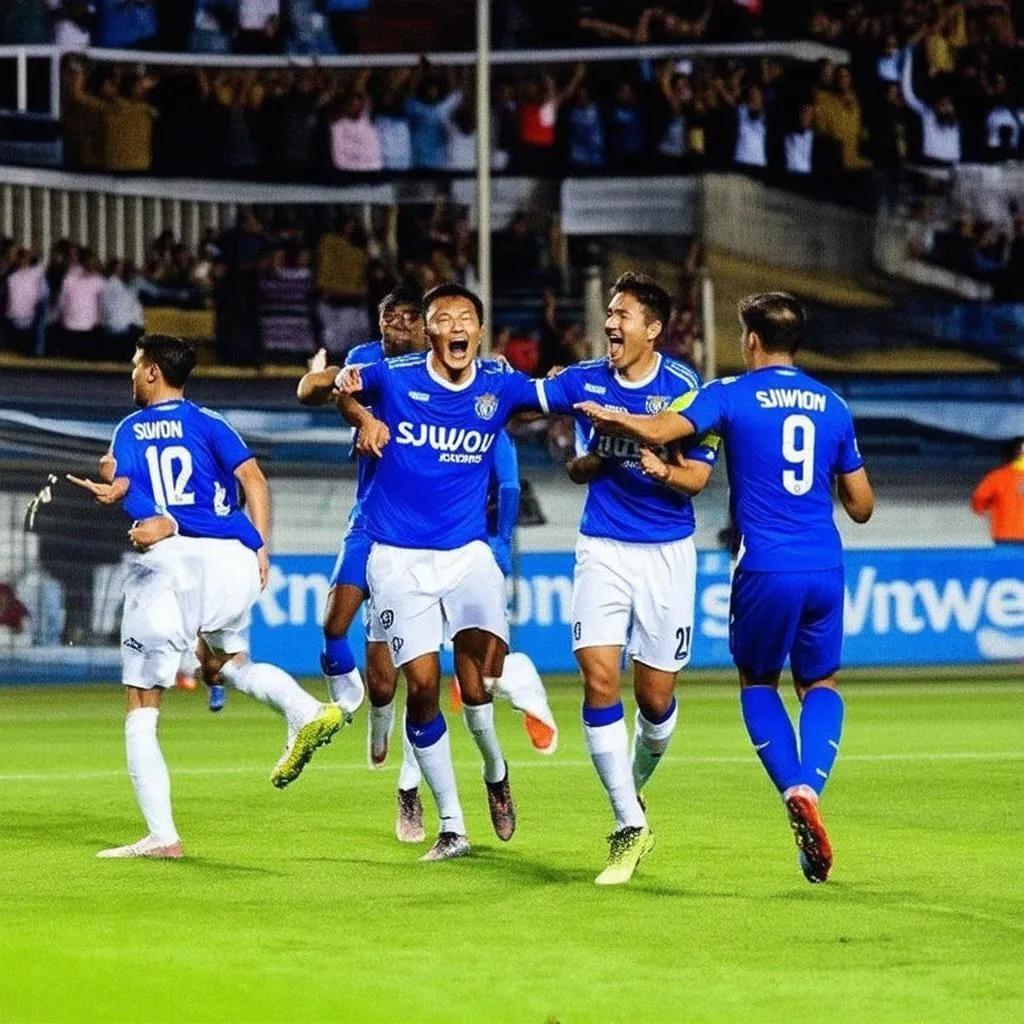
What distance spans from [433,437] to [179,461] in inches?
41.3

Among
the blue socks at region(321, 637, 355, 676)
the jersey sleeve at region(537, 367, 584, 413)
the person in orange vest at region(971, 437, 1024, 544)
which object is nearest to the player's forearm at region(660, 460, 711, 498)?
the jersey sleeve at region(537, 367, 584, 413)

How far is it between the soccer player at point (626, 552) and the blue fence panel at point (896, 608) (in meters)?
11.3

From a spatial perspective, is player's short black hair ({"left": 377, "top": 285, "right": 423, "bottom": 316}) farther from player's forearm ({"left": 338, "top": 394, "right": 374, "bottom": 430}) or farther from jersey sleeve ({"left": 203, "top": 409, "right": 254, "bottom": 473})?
player's forearm ({"left": 338, "top": 394, "right": 374, "bottom": 430})

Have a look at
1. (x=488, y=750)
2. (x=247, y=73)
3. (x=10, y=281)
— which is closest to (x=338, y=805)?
(x=488, y=750)

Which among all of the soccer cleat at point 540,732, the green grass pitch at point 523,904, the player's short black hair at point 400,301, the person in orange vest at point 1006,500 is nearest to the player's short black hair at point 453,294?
the player's short black hair at point 400,301

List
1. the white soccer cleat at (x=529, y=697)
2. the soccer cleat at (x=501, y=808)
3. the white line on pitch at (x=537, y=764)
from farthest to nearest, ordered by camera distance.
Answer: the white line on pitch at (x=537, y=764) → the white soccer cleat at (x=529, y=697) → the soccer cleat at (x=501, y=808)

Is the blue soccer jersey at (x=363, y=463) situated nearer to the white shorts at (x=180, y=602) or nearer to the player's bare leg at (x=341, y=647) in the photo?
the player's bare leg at (x=341, y=647)

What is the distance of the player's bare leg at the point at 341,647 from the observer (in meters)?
11.3

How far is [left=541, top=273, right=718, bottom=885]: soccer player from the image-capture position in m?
8.62

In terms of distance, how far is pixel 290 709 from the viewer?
942 cm

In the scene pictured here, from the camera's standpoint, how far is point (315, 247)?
26.6 m

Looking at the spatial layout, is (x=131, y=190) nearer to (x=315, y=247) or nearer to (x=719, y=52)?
(x=315, y=247)

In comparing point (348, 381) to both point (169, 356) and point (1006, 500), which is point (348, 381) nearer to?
point (169, 356)

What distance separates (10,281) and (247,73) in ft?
18.3
